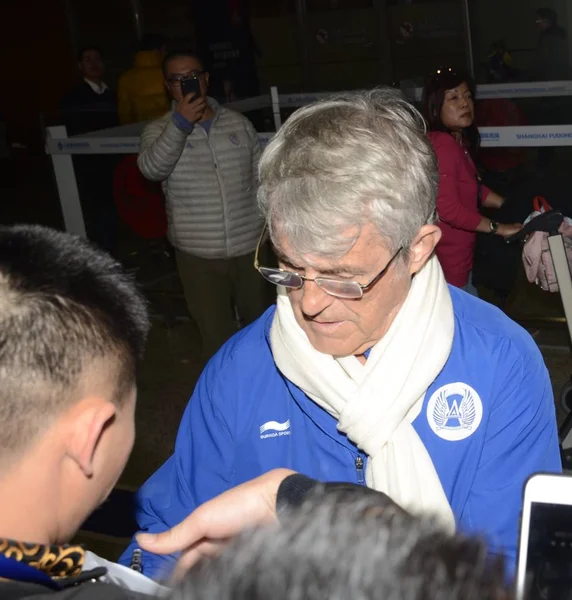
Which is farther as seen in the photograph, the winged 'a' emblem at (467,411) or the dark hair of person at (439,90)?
the dark hair of person at (439,90)

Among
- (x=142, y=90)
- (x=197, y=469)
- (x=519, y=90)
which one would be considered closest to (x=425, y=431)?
(x=197, y=469)

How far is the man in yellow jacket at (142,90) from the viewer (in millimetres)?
7164

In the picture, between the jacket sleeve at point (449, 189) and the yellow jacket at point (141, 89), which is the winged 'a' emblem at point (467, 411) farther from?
the yellow jacket at point (141, 89)

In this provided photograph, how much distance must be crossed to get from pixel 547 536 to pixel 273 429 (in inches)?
28.6

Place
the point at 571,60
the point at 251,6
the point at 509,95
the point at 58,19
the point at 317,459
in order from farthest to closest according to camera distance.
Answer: the point at 58,19 < the point at 251,6 < the point at 571,60 < the point at 509,95 < the point at 317,459

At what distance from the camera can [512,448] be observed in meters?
1.71

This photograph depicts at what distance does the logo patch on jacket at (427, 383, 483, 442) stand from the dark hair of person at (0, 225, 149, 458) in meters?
0.76

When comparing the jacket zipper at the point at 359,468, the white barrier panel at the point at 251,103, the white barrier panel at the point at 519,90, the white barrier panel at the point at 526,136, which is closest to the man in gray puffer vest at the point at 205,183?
the white barrier panel at the point at 526,136

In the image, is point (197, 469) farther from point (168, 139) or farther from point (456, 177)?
point (168, 139)

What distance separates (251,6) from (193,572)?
13.7 metres

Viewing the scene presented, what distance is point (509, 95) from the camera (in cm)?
701

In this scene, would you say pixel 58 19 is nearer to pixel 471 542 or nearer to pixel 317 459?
pixel 317 459

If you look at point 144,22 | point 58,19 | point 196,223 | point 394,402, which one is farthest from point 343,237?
point 58,19

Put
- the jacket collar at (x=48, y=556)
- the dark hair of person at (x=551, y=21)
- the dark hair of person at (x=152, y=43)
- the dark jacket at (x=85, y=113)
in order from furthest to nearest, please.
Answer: the dark hair of person at (x=551, y=21) → the dark hair of person at (x=152, y=43) → the dark jacket at (x=85, y=113) → the jacket collar at (x=48, y=556)
